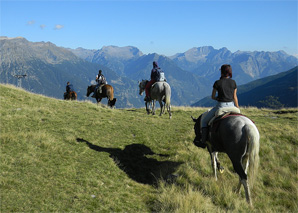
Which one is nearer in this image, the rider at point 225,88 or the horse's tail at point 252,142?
the horse's tail at point 252,142

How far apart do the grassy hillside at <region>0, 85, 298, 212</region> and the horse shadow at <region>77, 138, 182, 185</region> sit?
0.13 feet

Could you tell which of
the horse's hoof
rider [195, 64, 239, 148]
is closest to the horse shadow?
the horse's hoof

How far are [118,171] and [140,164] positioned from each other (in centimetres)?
149

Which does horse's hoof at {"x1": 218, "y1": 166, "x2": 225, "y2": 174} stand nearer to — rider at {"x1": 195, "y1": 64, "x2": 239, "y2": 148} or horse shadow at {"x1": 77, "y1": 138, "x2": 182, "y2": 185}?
horse shadow at {"x1": 77, "y1": 138, "x2": 182, "y2": 185}

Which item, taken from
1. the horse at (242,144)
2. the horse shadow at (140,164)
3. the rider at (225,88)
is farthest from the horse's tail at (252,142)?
the horse shadow at (140,164)

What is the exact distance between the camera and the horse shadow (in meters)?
9.29

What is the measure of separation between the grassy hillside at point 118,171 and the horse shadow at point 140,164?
0.13 feet

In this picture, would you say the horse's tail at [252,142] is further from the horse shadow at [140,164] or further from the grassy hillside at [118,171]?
the horse shadow at [140,164]

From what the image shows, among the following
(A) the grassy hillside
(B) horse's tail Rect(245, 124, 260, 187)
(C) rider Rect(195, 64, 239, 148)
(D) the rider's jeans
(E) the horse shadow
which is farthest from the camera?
(E) the horse shadow

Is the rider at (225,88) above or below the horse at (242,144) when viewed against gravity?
above

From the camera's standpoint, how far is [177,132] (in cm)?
1546

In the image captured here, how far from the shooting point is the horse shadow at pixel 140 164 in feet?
30.5

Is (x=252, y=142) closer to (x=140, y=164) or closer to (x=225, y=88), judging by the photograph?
(x=225, y=88)

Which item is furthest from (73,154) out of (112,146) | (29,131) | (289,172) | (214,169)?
(289,172)
